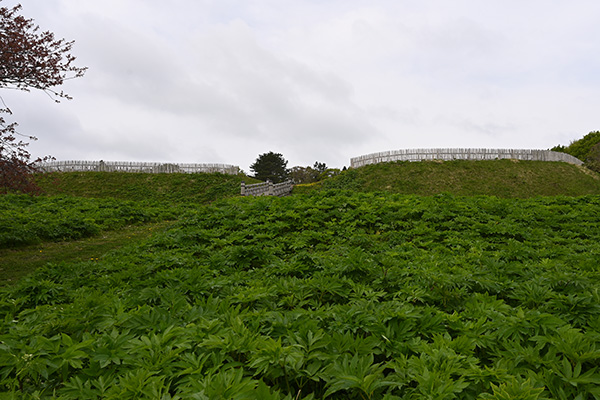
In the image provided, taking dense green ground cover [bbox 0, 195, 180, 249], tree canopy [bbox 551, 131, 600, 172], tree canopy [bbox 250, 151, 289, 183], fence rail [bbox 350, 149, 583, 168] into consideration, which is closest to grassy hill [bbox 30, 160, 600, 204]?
fence rail [bbox 350, 149, 583, 168]

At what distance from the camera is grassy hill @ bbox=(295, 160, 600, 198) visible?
992 inches

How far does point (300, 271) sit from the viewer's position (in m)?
5.66

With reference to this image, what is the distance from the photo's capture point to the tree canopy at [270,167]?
64.8 meters

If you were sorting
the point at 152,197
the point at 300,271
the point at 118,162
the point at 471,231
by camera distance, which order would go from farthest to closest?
1. the point at 118,162
2. the point at 152,197
3. the point at 471,231
4. the point at 300,271

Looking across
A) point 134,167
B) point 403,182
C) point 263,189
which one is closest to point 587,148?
point 403,182

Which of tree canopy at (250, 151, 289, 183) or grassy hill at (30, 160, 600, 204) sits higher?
tree canopy at (250, 151, 289, 183)

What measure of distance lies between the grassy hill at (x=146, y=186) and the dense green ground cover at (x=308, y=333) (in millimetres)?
23864

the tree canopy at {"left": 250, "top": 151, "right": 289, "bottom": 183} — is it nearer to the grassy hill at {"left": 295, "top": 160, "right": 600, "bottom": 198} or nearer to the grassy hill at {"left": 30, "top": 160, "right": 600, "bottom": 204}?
the grassy hill at {"left": 30, "top": 160, "right": 600, "bottom": 204}

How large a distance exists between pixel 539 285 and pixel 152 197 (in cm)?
3039

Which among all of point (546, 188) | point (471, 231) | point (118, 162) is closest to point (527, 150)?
point (546, 188)

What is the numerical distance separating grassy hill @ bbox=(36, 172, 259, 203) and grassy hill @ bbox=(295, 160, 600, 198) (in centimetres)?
1052

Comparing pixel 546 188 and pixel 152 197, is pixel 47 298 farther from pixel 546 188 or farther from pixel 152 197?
pixel 546 188

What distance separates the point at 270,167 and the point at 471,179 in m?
43.7

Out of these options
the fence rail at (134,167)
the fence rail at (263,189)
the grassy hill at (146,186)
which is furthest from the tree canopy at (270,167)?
the fence rail at (263,189)
